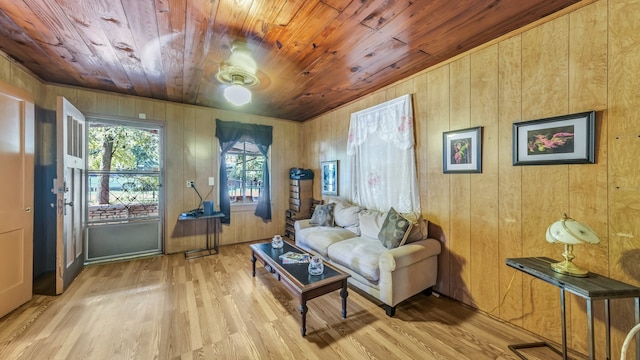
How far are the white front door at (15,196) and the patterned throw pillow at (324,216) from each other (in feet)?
10.5

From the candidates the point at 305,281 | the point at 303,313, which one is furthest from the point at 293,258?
the point at 303,313

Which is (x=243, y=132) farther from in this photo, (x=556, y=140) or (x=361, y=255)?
(x=556, y=140)

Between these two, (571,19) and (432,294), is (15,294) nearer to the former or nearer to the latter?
(432,294)

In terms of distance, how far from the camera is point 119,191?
12.2 feet

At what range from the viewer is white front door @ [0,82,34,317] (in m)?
2.16

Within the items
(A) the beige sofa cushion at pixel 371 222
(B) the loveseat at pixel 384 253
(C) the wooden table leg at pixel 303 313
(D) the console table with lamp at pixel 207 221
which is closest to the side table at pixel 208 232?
(D) the console table with lamp at pixel 207 221

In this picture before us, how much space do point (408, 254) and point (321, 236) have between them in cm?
123

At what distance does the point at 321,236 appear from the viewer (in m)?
3.21

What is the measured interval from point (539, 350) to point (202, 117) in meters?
5.09

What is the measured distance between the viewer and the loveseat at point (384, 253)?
224cm

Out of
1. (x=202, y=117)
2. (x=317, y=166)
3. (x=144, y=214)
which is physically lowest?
(x=144, y=214)

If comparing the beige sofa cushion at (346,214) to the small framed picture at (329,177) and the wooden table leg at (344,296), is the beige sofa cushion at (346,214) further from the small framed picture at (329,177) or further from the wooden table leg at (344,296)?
the wooden table leg at (344,296)

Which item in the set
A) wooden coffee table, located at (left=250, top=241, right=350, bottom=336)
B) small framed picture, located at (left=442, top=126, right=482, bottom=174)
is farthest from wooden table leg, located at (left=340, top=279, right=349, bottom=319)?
small framed picture, located at (left=442, top=126, right=482, bottom=174)

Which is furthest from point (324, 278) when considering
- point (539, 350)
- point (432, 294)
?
point (539, 350)
